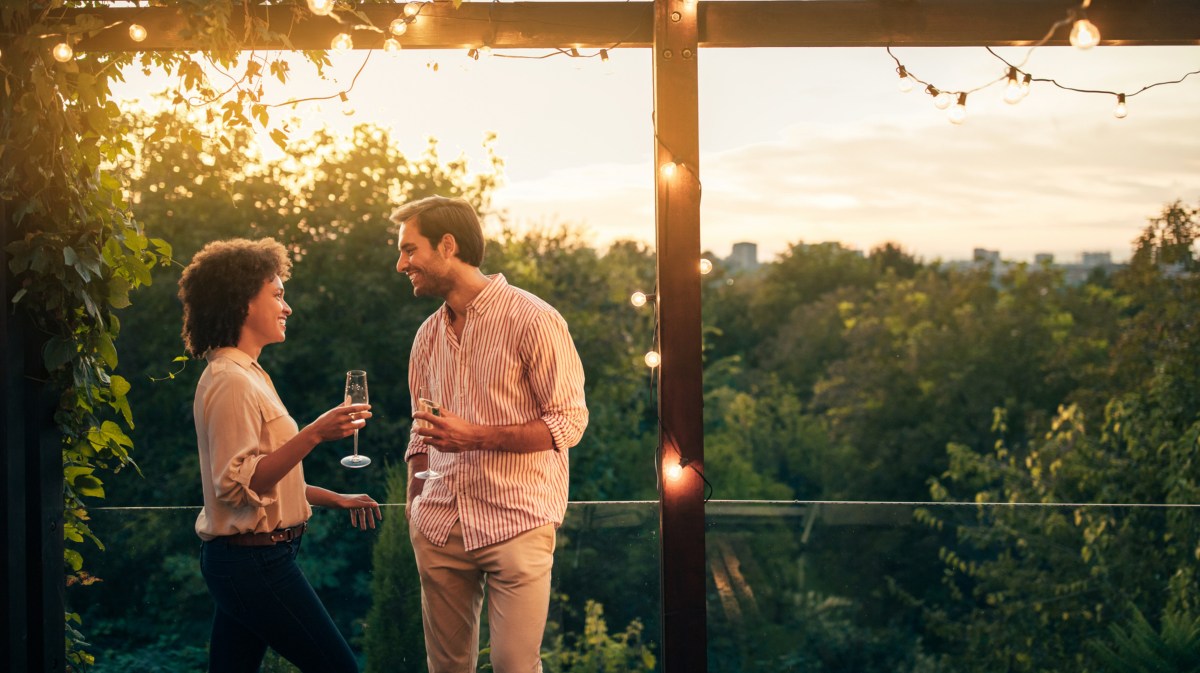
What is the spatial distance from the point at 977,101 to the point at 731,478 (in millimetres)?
8405

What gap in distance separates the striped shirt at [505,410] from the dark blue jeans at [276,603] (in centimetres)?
30

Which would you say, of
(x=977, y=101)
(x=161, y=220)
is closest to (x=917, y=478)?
(x=977, y=101)

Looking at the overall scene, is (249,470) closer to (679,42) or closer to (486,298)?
(486,298)

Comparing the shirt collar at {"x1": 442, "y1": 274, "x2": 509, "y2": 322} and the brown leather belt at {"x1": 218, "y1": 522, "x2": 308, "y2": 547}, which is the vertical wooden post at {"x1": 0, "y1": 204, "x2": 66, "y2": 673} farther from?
the shirt collar at {"x1": 442, "y1": 274, "x2": 509, "y2": 322}

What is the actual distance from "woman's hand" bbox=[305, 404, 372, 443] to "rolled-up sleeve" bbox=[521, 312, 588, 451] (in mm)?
386

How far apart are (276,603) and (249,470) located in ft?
1.00

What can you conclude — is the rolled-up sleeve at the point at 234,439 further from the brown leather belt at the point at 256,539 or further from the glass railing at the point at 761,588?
the glass railing at the point at 761,588

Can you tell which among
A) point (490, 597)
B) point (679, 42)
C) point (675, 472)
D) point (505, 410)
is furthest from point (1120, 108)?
point (490, 597)

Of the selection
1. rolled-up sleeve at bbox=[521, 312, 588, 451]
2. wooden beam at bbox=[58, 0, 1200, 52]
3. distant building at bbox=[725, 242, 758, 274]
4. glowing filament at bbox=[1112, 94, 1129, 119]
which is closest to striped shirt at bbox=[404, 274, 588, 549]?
rolled-up sleeve at bbox=[521, 312, 588, 451]

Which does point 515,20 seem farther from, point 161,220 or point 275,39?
point 161,220

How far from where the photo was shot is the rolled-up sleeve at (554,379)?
8.09 feet

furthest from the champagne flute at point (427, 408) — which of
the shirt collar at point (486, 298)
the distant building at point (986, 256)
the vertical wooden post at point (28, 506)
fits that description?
the distant building at point (986, 256)

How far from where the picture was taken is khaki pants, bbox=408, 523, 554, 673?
2434mm

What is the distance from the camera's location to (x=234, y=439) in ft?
7.83
